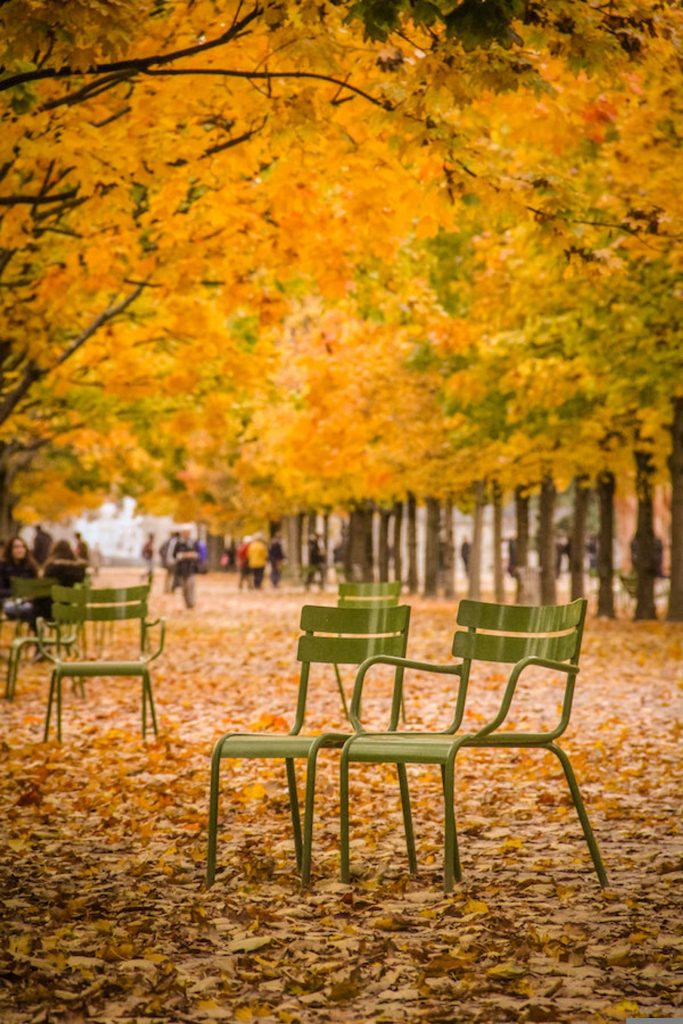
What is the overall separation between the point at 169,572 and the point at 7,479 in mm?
13699

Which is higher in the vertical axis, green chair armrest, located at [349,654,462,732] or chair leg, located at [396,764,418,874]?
green chair armrest, located at [349,654,462,732]

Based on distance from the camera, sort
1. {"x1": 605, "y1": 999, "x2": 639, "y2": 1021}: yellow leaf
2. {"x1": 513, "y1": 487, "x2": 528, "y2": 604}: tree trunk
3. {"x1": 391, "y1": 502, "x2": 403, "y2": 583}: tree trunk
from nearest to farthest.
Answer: {"x1": 605, "y1": 999, "x2": 639, "y2": 1021}: yellow leaf, {"x1": 513, "y1": 487, "x2": 528, "y2": 604}: tree trunk, {"x1": 391, "y1": 502, "x2": 403, "y2": 583}: tree trunk

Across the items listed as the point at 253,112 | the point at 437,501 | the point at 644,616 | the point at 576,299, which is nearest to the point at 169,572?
the point at 437,501

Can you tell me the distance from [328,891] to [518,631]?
1361mm

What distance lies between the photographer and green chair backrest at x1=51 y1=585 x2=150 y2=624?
1060 cm

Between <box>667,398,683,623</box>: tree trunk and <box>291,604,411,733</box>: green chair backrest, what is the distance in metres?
16.3

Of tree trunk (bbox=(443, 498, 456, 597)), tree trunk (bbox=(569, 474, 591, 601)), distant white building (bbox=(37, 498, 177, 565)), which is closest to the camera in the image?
tree trunk (bbox=(569, 474, 591, 601))

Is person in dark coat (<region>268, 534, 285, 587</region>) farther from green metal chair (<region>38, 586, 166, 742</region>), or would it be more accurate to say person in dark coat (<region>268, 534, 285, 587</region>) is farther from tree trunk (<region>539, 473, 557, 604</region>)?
green metal chair (<region>38, 586, 166, 742</region>)

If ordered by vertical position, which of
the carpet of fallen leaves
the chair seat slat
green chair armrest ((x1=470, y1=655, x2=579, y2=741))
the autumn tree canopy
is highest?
the autumn tree canopy

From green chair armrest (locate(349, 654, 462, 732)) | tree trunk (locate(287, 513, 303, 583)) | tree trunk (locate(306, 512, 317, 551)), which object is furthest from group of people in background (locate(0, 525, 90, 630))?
tree trunk (locate(306, 512, 317, 551))

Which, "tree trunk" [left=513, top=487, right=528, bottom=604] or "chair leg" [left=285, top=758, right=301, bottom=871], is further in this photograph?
"tree trunk" [left=513, top=487, right=528, bottom=604]

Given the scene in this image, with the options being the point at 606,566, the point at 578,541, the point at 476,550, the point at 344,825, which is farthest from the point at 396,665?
the point at 476,550

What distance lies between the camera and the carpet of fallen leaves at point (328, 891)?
4500mm

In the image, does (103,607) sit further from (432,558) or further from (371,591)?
(432,558)
